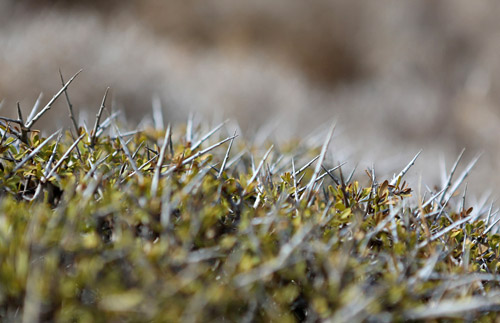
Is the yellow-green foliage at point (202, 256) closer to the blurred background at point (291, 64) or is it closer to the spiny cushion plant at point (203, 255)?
the spiny cushion plant at point (203, 255)

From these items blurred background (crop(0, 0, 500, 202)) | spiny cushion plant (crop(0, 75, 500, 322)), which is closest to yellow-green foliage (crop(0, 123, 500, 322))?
spiny cushion plant (crop(0, 75, 500, 322))

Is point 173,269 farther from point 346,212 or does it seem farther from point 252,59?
point 252,59

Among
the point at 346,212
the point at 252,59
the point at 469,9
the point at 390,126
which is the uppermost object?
the point at 469,9

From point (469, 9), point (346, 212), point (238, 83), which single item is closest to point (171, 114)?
point (238, 83)

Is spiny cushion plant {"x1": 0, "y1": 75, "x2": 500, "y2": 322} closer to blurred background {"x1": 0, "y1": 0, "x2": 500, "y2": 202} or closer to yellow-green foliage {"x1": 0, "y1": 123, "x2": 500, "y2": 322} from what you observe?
yellow-green foliage {"x1": 0, "y1": 123, "x2": 500, "y2": 322}

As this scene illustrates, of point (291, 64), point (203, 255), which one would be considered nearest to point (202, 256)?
point (203, 255)

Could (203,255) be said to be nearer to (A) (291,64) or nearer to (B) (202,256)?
(B) (202,256)

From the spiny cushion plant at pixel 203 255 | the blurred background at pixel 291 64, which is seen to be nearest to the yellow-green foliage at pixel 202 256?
the spiny cushion plant at pixel 203 255
